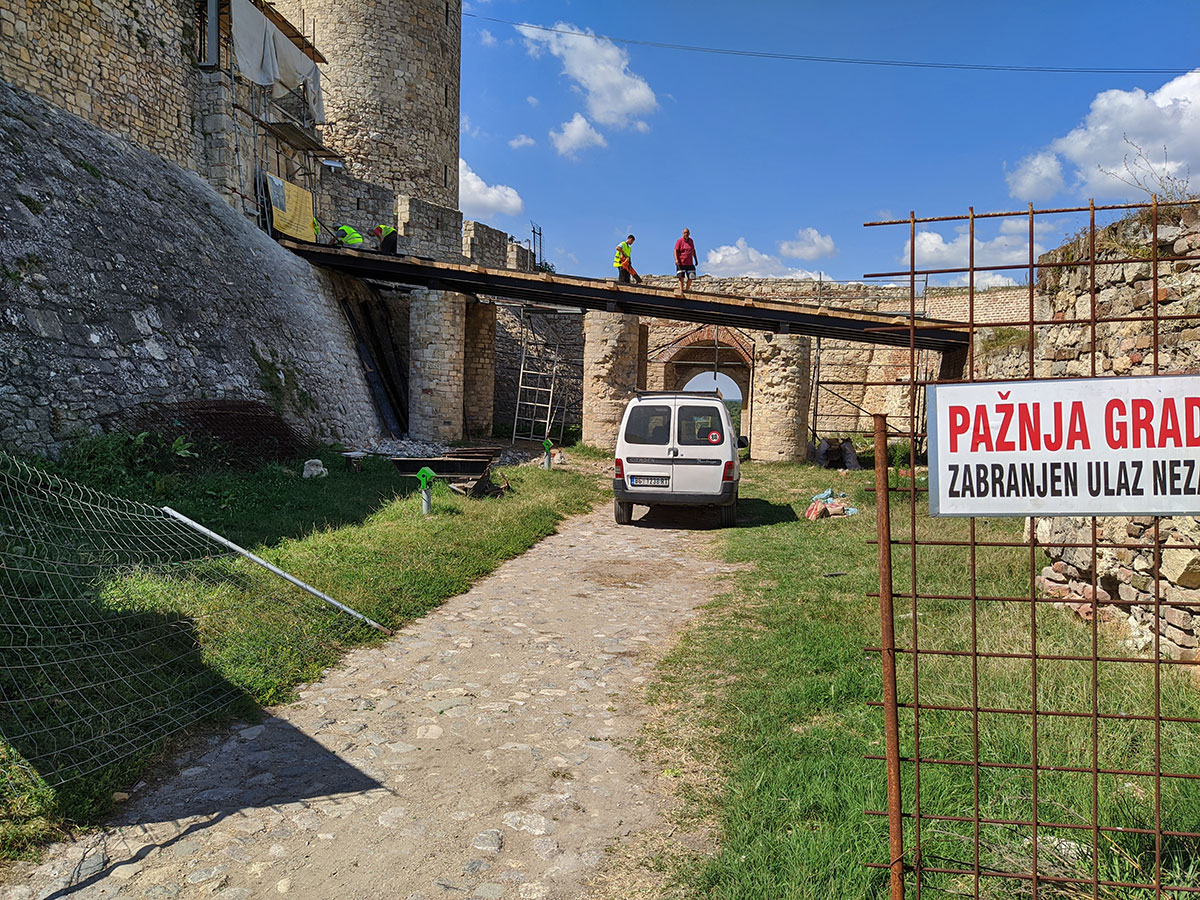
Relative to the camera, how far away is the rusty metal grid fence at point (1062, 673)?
7.71ft

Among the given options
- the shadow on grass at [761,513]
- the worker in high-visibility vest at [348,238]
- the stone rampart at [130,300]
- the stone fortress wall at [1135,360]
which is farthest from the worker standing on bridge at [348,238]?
the stone fortress wall at [1135,360]

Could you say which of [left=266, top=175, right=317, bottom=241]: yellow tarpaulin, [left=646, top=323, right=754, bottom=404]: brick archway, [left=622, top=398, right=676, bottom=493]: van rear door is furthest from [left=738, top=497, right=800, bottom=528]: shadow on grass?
[left=266, top=175, right=317, bottom=241]: yellow tarpaulin

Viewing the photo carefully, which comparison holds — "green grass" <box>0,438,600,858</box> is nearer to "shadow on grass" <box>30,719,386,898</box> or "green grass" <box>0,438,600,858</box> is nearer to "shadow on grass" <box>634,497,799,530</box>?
"shadow on grass" <box>30,719,386,898</box>

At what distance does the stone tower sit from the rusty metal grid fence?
2205cm

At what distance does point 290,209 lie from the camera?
16.9 m

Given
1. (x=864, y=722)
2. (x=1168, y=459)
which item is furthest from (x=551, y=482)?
(x=1168, y=459)

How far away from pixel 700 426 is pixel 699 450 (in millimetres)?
327

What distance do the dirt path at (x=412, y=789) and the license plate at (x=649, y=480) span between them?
170 inches

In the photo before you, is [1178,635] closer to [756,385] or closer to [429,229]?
[756,385]

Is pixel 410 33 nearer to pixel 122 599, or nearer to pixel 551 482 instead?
pixel 551 482

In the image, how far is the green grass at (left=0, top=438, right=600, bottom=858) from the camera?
3.38 metres

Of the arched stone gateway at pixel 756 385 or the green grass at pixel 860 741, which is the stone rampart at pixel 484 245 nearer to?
the arched stone gateway at pixel 756 385

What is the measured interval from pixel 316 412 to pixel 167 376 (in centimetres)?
334

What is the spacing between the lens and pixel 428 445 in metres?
15.7
